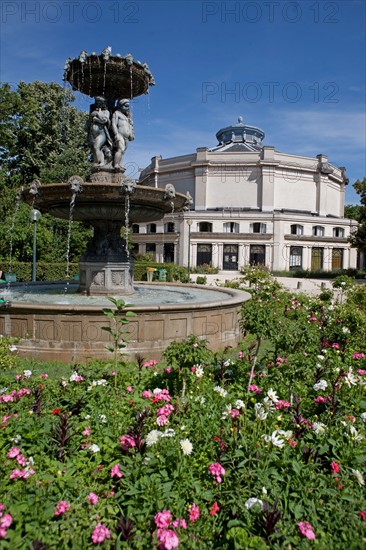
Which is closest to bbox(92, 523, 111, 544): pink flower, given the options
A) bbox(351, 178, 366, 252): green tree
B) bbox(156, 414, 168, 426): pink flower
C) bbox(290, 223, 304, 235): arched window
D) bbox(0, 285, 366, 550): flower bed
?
bbox(0, 285, 366, 550): flower bed

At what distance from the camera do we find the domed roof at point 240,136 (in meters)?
68.0

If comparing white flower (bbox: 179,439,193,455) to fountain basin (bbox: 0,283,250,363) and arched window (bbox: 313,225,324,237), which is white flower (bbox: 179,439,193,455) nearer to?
fountain basin (bbox: 0,283,250,363)

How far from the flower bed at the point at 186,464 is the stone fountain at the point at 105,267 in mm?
2206

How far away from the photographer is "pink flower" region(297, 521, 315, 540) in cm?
219

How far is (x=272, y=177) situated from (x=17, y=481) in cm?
5775

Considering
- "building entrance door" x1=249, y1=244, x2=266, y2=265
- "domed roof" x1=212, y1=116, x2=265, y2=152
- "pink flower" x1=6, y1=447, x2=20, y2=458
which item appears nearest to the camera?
"pink flower" x1=6, y1=447, x2=20, y2=458

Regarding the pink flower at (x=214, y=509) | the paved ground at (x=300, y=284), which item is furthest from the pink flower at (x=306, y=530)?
the paved ground at (x=300, y=284)

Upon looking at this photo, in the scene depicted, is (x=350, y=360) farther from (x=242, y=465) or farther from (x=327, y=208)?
(x=327, y=208)

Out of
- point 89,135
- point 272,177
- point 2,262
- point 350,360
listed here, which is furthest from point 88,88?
point 272,177

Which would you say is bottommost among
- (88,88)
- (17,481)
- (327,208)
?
(17,481)

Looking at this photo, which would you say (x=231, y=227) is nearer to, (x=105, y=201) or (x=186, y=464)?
(x=105, y=201)

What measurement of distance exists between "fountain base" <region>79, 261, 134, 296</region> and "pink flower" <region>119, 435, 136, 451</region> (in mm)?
6887

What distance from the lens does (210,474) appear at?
287 cm

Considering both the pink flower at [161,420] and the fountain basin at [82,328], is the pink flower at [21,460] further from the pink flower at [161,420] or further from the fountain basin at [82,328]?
the fountain basin at [82,328]
